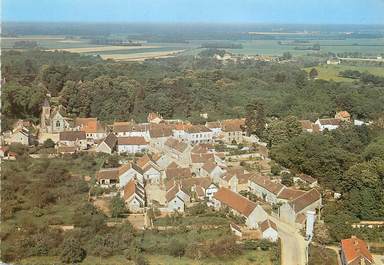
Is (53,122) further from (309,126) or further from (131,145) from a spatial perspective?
(309,126)

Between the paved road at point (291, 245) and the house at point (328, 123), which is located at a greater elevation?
the house at point (328, 123)

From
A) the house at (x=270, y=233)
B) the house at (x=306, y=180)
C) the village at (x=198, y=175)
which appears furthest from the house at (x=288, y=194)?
the house at (x=270, y=233)

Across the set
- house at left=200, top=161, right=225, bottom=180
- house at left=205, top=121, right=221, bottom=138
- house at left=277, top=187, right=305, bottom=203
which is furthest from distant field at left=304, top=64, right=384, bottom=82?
house at left=277, top=187, right=305, bottom=203

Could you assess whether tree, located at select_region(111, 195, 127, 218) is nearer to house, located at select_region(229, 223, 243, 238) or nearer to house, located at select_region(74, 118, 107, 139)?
house, located at select_region(229, 223, 243, 238)

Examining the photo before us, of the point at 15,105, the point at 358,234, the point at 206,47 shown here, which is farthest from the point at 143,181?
the point at 206,47

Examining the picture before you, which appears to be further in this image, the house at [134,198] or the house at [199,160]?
the house at [199,160]

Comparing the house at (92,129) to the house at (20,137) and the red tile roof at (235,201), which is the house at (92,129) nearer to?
the house at (20,137)

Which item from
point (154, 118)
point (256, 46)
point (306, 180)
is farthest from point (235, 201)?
point (256, 46)
